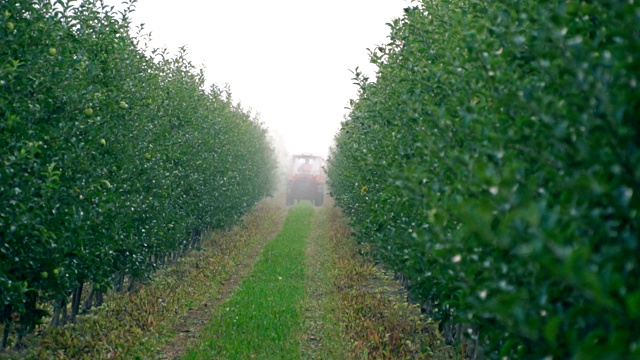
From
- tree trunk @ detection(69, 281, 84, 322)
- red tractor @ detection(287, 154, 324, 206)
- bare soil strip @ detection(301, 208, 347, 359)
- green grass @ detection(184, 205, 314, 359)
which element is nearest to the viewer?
green grass @ detection(184, 205, 314, 359)

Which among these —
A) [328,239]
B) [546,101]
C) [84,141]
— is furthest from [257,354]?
[328,239]

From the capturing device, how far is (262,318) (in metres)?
11.3

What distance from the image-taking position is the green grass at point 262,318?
9422mm

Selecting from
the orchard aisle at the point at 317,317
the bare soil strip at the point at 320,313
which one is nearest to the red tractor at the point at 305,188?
the bare soil strip at the point at 320,313

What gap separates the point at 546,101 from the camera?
349cm

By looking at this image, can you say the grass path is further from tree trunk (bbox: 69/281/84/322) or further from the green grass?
tree trunk (bbox: 69/281/84/322)

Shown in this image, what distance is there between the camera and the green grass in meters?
9.42

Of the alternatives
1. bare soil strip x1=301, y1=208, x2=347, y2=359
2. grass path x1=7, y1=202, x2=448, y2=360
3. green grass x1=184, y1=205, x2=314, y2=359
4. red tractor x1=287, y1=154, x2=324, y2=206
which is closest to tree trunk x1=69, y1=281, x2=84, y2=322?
grass path x1=7, y1=202, x2=448, y2=360

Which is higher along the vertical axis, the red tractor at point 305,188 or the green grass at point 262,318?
the red tractor at point 305,188

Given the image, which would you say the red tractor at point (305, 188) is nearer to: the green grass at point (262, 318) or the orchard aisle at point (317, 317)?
the orchard aisle at point (317, 317)

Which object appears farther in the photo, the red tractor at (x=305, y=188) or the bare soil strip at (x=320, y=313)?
the red tractor at (x=305, y=188)

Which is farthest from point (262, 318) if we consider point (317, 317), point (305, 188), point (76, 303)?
point (305, 188)

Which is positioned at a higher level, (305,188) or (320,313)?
(305,188)

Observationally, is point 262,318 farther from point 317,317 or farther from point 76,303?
point 76,303
